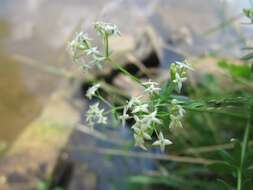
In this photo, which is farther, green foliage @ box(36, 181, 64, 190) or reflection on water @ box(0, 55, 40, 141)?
reflection on water @ box(0, 55, 40, 141)

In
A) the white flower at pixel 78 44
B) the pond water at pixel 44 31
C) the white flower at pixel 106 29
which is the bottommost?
the white flower at pixel 78 44

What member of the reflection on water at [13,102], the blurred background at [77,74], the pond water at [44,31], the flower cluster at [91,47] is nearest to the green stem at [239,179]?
the flower cluster at [91,47]

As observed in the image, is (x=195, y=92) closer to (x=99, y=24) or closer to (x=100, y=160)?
(x=100, y=160)

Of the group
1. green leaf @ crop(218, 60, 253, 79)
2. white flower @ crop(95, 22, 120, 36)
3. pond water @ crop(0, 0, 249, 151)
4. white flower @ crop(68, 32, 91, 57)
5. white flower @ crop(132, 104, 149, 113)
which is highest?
pond water @ crop(0, 0, 249, 151)

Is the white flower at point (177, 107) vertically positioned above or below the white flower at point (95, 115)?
above

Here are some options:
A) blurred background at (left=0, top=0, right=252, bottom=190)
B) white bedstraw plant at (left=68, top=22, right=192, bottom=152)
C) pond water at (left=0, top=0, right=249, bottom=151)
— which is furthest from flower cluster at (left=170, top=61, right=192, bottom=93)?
pond water at (left=0, top=0, right=249, bottom=151)

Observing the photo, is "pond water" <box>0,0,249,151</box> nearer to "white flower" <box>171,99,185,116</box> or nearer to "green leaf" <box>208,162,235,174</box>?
"green leaf" <box>208,162,235,174</box>

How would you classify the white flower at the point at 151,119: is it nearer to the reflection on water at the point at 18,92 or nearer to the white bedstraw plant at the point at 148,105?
the white bedstraw plant at the point at 148,105

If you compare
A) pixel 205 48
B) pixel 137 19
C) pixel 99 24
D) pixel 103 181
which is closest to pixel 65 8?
pixel 137 19

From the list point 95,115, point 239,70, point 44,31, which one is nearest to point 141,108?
point 95,115
